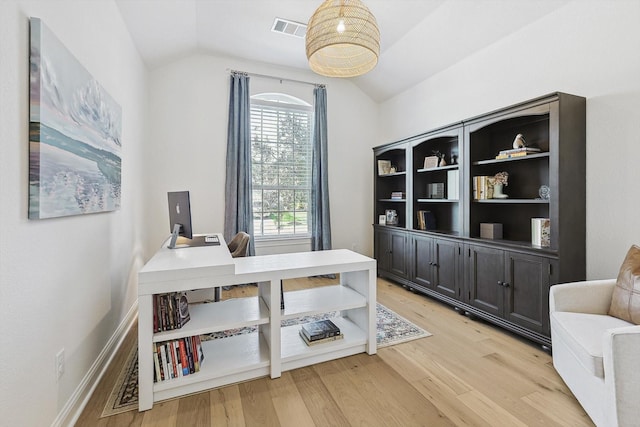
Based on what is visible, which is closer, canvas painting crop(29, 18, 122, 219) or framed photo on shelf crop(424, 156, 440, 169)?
canvas painting crop(29, 18, 122, 219)

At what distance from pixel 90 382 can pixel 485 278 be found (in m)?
3.22

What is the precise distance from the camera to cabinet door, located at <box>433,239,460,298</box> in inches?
129

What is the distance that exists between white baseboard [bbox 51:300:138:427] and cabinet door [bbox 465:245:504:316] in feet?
10.4

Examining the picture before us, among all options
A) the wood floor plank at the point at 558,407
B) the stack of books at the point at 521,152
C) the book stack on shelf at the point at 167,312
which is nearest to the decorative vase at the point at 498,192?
the stack of books at the point at 521,152

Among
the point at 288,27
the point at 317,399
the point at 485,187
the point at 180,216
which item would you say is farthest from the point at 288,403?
the point at 288,27

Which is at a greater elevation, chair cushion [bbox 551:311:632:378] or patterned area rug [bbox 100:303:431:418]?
chair cushion [bbox 551:311:632:378]

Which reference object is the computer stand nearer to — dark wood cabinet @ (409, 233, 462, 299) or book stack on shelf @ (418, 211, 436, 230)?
dark wood cabinet @ (409, 233, 462, 299)

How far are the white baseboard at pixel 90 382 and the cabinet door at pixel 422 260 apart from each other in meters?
3.16

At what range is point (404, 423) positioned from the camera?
65.2 inches

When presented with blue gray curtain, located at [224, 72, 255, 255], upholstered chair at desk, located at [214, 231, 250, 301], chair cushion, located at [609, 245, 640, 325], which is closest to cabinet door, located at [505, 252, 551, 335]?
chair cushion, located at [609, 245, 640, 325]

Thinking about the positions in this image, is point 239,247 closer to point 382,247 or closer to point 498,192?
point 382,247

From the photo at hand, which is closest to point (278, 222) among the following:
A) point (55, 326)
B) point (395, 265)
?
point (395, 265)

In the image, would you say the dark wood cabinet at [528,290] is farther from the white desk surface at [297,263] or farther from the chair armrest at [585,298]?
the white desk surface at [297,263]

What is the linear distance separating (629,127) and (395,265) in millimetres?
2712
